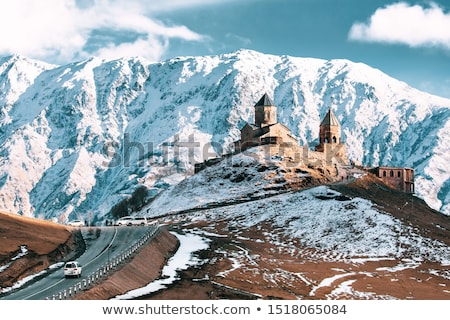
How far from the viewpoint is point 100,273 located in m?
60.8

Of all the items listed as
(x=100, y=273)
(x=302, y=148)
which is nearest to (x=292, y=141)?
(x=302, y=148)

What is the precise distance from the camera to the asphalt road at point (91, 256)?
182ft

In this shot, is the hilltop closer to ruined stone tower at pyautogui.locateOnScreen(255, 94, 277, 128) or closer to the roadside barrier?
the roadside barrier

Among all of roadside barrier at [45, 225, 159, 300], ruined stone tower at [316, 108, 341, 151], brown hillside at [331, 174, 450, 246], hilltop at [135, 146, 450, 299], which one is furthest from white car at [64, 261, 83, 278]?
ruined stone tower at [316, 108, 341, 151]

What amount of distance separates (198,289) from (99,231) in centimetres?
3589

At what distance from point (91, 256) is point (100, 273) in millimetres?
13890

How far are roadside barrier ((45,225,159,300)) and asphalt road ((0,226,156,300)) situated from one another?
0.80m

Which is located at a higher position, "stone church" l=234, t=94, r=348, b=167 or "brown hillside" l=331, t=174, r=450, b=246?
"stone church" l=234, t=94, r=348, b=167

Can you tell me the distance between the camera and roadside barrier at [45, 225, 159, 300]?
51969 millimetres

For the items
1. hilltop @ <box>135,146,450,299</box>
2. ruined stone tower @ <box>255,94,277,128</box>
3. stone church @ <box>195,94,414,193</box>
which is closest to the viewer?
hilltop @ <box>135,146,450,299</box>

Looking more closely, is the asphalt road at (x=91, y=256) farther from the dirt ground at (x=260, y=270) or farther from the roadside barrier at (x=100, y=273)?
the dirt ground at (x=260, y=270)

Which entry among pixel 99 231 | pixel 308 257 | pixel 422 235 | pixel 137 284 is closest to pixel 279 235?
pixel 308 257

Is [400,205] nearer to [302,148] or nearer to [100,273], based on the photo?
[302,148]

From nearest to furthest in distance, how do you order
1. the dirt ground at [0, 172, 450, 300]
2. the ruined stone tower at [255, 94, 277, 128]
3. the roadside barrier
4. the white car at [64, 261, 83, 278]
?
the roadside barrier, the white car at [64, 261, 83, 278], the dirt ground at [0, 172, 450, 300], the ruined stone tower at [255, 94, 277, 128]
